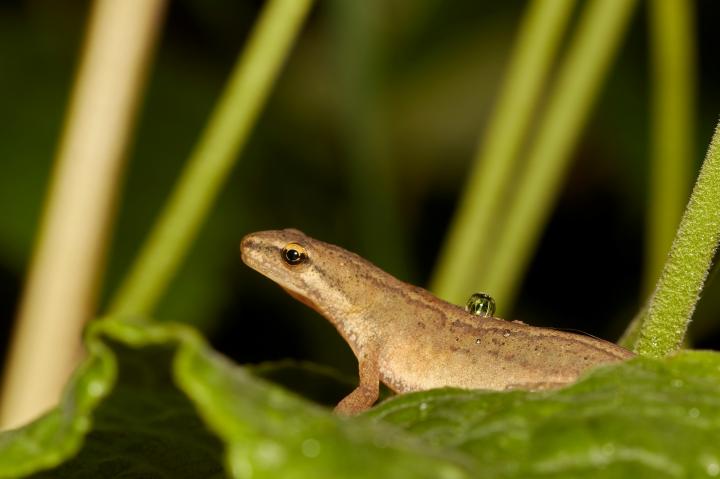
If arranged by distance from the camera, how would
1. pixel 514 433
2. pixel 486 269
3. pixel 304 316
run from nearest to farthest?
pixel 514 433 < pixel 486 269 < pixel 304 316

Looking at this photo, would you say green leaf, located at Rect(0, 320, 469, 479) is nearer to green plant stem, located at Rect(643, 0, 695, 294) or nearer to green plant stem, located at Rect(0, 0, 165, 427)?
green plant stem, located at Rect(0, 0, 165, 427)

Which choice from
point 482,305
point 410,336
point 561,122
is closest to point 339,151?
point 561,122

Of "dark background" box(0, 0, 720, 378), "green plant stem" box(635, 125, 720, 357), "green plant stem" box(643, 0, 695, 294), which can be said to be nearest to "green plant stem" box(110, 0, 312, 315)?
"green plant stem" box(643, 0, 695, 294)

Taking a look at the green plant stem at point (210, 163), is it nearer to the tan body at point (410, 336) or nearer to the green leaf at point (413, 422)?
the tan body at point (410, 336)

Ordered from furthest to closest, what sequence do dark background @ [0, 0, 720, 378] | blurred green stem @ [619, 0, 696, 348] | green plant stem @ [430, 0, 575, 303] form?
1. dark background @ [0, 0, 720, 378]
2. blurred green stem @ [619, 0, 696, 348]
3. green plant stem @ [430, 0, 575, 303]

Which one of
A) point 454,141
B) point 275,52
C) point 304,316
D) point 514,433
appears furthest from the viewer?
point 454,141

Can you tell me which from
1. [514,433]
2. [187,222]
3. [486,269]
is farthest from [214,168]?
[514,433]

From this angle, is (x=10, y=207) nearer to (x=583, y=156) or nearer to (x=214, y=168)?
(x=214, y=168)
